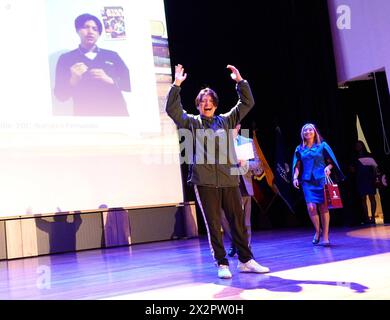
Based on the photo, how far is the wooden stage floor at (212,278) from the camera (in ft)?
7.47

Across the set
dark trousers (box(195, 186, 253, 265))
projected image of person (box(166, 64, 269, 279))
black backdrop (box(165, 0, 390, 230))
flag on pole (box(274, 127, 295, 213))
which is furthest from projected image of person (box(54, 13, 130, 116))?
dark trousers (box(195, 186, 253, 265))

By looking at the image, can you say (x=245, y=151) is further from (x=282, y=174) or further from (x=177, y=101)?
(x=282, y=174)

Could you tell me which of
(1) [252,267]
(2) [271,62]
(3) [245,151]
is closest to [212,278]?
(1) [252,267]

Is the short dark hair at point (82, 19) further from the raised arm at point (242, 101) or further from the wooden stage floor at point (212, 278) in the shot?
the raised arm at point (242, 101)

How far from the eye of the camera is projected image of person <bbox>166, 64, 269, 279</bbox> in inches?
115

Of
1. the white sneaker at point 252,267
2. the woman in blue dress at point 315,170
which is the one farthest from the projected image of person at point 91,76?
the white sneaker at point 252,267

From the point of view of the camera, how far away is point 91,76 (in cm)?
595

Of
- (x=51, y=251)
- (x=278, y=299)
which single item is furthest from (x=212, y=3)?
(x=278, y=299)

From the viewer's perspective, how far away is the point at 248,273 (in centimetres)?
298

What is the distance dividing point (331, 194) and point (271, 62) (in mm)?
3935

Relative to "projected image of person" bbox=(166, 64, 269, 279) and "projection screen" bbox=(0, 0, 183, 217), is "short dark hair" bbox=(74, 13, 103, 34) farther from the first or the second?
"projected image of person" bbox=(166, 64, 269, 279)

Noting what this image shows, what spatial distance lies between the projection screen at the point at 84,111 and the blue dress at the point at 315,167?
7.77 ft

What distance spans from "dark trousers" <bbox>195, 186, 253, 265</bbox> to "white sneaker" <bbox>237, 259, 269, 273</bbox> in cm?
3

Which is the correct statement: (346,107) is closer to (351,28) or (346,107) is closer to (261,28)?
(351,28)
